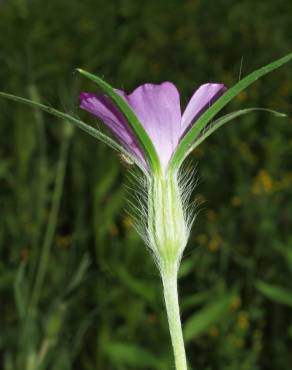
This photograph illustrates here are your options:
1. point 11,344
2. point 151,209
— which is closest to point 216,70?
point 11,344

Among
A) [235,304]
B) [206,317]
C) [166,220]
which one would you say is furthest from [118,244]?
[166,220]

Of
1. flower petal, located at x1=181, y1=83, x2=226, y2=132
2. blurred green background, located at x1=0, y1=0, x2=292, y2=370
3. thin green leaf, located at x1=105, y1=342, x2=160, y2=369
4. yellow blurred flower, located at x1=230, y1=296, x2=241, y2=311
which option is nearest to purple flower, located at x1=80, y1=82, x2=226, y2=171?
flower petal, located at x1=181, y1=83, x2=226, y2=132

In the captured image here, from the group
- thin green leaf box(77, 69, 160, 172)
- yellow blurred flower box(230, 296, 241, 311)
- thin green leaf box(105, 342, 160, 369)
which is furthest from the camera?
yellow blurred flower box(230, 296, 241, 311)

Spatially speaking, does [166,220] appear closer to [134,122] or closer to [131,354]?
[134,122]

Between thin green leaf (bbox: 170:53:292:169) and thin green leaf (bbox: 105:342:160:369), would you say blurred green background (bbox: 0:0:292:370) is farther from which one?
thin green leaf (bbox: 170:53:292:169)

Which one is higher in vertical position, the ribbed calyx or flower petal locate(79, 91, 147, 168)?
flower petal locate(79, 91, 147, 168)

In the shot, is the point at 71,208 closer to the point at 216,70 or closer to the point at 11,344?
the point at 11,344
